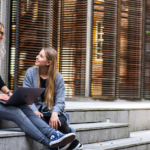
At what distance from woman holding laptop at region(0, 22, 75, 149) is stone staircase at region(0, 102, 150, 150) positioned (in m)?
0.14

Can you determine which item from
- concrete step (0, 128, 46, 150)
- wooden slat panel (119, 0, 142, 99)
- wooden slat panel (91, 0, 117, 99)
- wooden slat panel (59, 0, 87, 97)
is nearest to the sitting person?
concrete step (0, 128, 46, 150)

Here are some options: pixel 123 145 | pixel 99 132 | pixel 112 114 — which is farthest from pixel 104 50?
pixel 123 145

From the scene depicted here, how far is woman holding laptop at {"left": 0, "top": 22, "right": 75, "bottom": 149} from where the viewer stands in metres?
3.31

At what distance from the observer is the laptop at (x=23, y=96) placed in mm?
3266

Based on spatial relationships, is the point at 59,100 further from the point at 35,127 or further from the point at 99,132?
the point at 99,132

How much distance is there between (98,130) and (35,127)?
4.54ft

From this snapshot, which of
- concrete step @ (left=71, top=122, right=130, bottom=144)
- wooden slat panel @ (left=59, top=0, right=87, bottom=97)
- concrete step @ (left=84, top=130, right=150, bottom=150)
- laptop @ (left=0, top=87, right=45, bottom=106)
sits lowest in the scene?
concrete step @ (left=84, top=130, right=150, bottom=150)

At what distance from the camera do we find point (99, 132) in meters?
4.52

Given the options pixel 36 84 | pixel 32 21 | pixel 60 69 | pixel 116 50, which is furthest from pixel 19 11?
pixel 36 84

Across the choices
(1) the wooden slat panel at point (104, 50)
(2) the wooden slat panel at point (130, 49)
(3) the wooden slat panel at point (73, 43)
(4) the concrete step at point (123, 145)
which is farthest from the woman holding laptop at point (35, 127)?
(2) the wooden slat panel at point (130, 49)

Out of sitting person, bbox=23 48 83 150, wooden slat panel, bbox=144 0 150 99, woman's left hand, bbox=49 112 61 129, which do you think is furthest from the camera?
wooden slat panel, bbox=144 0 150 99

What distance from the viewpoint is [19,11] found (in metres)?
7.18

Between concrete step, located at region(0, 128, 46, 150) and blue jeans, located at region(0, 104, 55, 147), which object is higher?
blue jeans, located at region(0, 104, 55, 147)

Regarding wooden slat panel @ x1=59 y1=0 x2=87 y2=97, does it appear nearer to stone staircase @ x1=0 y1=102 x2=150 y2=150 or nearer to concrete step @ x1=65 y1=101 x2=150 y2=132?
concrete step @ x1=65 y1=101 x2=150 y2=132
